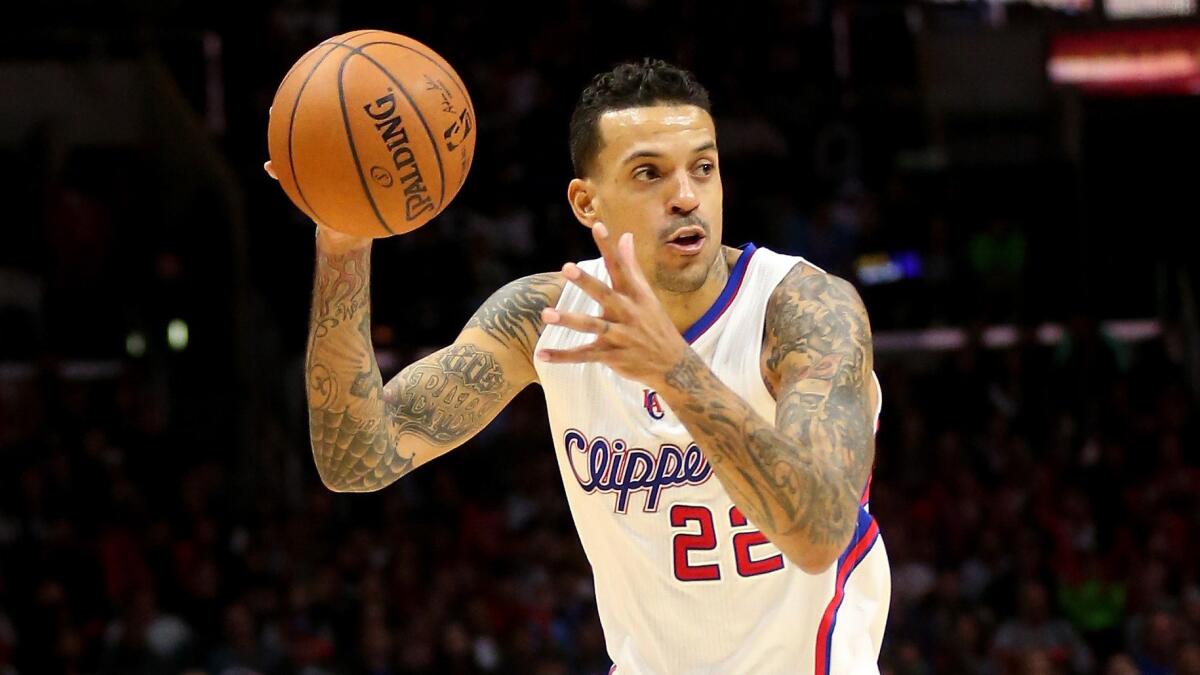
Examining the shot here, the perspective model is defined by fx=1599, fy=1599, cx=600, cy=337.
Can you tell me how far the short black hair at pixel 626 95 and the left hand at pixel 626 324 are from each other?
1.00m

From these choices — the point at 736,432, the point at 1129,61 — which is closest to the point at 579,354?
the point at 736,432

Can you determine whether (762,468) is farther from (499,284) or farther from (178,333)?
(178,333)

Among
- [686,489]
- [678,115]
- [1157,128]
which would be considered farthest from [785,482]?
[1157,128]

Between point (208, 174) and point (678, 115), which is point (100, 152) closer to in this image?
point (208, 174)

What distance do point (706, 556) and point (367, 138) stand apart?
142 cm

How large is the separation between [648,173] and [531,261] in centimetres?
919

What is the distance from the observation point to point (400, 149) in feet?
13.7

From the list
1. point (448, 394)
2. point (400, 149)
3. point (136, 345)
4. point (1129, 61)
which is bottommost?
point (136, 345)

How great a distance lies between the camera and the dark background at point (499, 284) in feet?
36.8

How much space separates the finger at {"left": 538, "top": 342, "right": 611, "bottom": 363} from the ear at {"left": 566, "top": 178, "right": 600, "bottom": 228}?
1086 mm

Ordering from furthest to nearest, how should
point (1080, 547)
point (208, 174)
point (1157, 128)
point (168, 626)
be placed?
1. point (1157, 128)
2. point (208, 174)
3. point (1080, 547)
4. point (168, 626)

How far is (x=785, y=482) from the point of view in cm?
341

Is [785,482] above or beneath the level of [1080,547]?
above

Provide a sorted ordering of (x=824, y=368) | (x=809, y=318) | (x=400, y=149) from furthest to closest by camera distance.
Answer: (x=400, y=149), (x=809, y=318), (x=824, y=368)
